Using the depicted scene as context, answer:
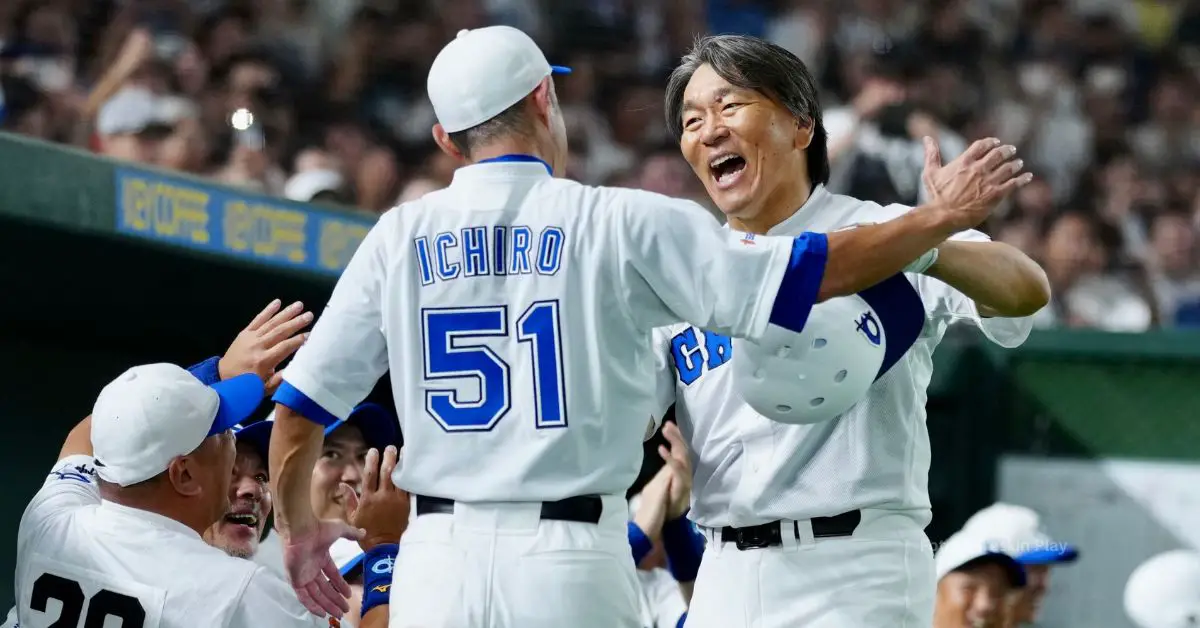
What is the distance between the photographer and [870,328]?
3266mm

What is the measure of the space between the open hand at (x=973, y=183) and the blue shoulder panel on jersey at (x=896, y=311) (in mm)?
212

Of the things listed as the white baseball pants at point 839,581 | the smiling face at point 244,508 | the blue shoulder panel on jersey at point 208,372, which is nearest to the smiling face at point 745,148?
the white baseball pants at point 839,581

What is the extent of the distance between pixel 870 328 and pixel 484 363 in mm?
709

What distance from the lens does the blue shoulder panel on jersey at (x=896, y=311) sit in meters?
3.30

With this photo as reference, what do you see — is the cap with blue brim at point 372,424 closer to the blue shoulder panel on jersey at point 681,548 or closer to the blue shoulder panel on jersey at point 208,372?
the blue shoulder panel on jersey at point 208,372

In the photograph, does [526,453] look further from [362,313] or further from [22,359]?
[22,359]

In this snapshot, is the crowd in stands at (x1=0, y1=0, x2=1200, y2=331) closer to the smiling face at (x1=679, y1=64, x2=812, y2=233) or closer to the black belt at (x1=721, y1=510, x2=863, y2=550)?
the smiling face at (x1=679, y1=64, x2=812, y2=233)

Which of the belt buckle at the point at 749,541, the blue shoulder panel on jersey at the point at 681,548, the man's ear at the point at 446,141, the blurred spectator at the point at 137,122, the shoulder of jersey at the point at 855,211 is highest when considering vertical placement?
the blurred spectator at the point at 137,122

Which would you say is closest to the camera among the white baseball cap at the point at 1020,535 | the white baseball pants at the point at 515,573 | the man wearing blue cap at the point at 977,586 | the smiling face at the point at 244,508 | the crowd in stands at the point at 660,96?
the white baseball pants at the point at 515,573

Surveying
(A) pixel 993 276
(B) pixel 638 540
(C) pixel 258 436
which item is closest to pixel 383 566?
(C) pixel 258 436

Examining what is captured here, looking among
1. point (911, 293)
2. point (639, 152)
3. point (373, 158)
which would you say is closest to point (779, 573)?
point (911, 293)

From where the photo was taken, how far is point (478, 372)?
10.1 feet

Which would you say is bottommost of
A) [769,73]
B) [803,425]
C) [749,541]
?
[749,541]

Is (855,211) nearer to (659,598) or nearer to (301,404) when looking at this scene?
(301,404)
